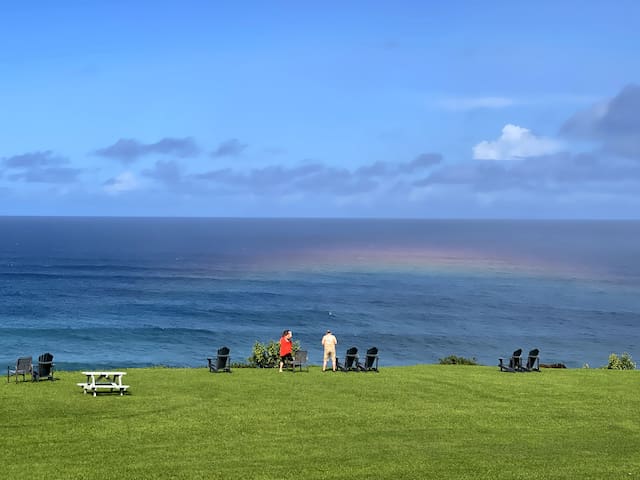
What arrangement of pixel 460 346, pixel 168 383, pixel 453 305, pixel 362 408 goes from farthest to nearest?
pixel 453 305, pixel 460 346, pixel 168 383, pixel 362 408

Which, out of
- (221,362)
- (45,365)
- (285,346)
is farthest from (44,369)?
(285,346)


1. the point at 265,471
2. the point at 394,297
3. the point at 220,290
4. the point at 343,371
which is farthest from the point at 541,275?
the point at 265,471

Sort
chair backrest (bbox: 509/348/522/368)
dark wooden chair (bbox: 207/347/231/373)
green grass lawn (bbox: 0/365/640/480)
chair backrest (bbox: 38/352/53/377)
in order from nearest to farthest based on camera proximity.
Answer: green grass lawn (bbox: 0/365/640/480), chair backrest (bbox: 38/352/53/377), dark wooden chair (bbox: 207/347/231/373), chair backrest (bbox: 509/348/522/368)

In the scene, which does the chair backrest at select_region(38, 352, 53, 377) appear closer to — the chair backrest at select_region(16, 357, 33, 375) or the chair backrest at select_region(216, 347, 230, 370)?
the chair backrest at select_region(16, 357, 33, 375)

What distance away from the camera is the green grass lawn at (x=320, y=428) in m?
16.1

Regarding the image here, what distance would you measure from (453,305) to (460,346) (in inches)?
1302

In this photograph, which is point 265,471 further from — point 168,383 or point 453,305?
point 453,305

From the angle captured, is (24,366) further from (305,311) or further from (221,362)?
(305,311)

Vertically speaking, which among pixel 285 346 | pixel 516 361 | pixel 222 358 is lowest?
pixel 222 358

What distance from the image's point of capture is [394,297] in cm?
11869

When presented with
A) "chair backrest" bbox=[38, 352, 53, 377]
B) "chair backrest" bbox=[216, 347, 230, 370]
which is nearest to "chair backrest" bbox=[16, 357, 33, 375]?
"chair backrest" bbox=[38, 352, 53, 377]

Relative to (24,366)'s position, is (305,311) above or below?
below

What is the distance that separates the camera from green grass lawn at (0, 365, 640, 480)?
52.8 feet

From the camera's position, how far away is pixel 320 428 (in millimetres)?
19359
